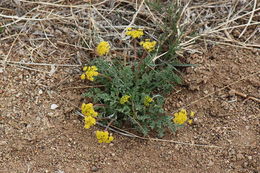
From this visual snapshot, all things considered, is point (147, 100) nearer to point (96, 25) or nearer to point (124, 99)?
point (124, 99)

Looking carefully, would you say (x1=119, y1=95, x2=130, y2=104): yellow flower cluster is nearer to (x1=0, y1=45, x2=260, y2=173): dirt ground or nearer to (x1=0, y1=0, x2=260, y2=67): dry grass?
(x1=0, y1=45, x2=260, y2=173): dirt ground

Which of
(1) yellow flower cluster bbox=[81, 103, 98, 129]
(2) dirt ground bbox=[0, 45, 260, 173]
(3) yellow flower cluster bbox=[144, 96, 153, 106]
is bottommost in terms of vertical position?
(2) dirt ground bbox=[0, 45, 260, 173]

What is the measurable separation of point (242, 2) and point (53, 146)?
2.20m

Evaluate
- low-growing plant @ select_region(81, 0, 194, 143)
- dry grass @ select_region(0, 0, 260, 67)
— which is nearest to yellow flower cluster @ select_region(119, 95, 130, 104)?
low-growing plant @ select_region(81, 0, 194, 143)

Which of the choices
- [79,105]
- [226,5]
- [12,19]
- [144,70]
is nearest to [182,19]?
[226,5]

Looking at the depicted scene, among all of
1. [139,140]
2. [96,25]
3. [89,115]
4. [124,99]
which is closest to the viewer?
[89,115]

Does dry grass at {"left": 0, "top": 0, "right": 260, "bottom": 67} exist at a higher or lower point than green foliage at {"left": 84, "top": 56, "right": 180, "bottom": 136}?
higher

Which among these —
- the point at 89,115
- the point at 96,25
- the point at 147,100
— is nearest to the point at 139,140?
the point at 147,100

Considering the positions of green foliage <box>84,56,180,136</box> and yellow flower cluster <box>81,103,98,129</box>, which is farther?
green foliage <box>84,56,180,136</box>

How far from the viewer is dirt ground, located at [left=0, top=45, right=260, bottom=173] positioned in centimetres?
280

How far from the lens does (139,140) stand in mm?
2979

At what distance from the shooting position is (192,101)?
318cm

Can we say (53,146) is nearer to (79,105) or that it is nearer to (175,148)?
(79,105)

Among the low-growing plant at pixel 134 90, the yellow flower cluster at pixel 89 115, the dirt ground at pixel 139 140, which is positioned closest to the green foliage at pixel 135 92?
the low-growing plant at pixel 134 90
